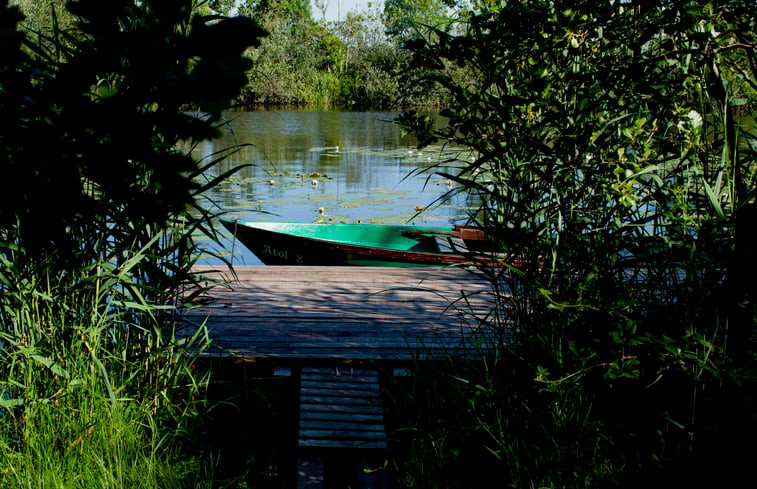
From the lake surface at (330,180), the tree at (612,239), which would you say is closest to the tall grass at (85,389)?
the tree at (612,239)

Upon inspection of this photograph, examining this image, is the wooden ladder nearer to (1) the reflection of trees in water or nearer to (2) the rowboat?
(1) the reflection of trees in water

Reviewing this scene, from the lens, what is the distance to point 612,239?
7.11ft

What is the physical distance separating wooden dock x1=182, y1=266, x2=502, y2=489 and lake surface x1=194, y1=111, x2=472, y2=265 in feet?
1.91

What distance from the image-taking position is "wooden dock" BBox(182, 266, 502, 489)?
8.70 feet

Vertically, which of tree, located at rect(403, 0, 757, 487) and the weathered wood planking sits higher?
tree, located at rect(403, 0, 757, 487)

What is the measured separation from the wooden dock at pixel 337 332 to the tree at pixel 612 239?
14.3 inches

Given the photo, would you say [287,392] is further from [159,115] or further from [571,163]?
[159,115]

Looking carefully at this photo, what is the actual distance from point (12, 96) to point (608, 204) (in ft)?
6.51

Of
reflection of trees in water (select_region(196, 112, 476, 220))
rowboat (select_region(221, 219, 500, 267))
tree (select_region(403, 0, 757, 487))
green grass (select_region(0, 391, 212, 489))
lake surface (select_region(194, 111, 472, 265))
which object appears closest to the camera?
tree (select_region(403, 0, 757, 487))

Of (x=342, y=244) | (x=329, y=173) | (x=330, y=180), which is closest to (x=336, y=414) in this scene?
(x=342, y=244)

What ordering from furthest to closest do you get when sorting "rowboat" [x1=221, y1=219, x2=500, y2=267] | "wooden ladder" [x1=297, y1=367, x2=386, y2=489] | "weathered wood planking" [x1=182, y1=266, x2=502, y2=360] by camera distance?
Result: "rowboat" [x1=221, y1=219, x2=500, y2=267] → "weathered wood planking" [x1=182, y1=266, x2=502, y2=360] → "wooden ladder" [x1=297, y1=367, x2=386, y2=489]

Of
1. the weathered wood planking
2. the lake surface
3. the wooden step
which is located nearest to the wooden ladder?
the wooden step

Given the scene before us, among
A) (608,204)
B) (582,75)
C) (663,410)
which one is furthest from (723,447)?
(582,75)

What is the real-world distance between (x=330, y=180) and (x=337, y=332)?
8.08m
